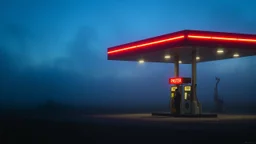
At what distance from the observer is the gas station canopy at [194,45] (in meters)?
28.7

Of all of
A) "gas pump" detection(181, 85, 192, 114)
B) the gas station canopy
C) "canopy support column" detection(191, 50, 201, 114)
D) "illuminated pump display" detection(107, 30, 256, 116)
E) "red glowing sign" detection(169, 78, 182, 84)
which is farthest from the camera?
"red glowing sign" detection(169, 78, 182, 84)

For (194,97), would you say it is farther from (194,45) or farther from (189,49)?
(194,45)

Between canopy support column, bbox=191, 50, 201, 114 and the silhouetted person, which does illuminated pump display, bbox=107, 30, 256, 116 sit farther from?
the silhouetted person

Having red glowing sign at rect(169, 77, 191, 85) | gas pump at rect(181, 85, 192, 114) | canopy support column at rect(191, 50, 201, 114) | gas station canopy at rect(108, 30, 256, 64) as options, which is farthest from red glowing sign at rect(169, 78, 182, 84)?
gas station canopy at rect(108, 30, 256, 64)

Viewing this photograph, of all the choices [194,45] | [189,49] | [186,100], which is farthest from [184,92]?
[194,45]

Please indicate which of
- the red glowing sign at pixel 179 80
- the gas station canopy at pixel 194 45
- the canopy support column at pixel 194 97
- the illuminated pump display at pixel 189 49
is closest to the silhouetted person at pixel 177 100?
the illuminated pump display at pixel 189 49

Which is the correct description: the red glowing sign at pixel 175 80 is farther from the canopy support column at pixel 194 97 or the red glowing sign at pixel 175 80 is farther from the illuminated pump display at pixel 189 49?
the canopy support column at pixel 194 97

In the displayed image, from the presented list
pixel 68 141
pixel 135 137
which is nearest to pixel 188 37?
pixel 135 137

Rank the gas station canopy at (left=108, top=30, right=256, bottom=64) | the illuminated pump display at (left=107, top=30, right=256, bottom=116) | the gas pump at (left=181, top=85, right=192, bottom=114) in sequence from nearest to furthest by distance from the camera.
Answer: the gas station canopy at (left=108, top=30, right=256, bottom=64)
the illuminated pump display at (left=107, top=30, right=256, bottom=116)
the gas pump at (left=181, top=85, right=192, bottom=114)

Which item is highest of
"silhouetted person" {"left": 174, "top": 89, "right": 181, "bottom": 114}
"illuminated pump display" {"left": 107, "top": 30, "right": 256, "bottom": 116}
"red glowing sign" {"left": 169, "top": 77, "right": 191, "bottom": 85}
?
"illuminated pump display" {"left": 107, "top": 30, "right": 256, "bottom": 116}

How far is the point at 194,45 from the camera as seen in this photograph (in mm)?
28594

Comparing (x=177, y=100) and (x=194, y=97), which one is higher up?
(x=194, y=97)

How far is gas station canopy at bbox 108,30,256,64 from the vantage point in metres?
28.7

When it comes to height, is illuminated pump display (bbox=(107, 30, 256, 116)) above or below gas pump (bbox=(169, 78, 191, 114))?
above
